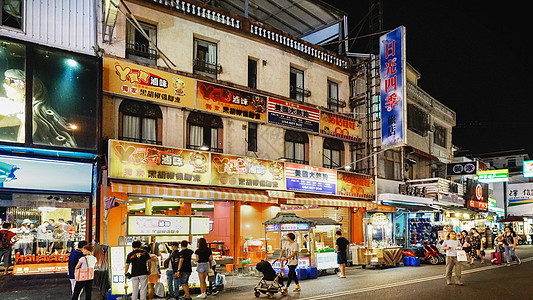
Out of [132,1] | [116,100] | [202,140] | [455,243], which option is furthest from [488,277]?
[132,1]

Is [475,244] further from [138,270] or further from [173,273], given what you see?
[138,270]

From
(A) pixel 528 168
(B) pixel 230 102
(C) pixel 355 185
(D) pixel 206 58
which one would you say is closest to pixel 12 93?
(D) pixel 206 58

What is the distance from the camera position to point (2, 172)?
1496 cm

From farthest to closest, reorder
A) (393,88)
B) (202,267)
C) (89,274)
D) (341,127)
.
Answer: (341,127) < (393,88) < (202,267) < (89,274)

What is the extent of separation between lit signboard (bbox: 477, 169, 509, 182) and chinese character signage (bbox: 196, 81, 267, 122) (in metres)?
24.8

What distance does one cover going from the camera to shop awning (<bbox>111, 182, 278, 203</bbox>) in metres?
16.2

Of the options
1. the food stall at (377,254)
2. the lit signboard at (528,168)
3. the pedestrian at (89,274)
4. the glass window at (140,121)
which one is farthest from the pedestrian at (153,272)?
the lit signboard at (528,168)

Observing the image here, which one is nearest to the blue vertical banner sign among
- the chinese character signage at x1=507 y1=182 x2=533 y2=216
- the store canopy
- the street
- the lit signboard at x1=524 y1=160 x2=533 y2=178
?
the street

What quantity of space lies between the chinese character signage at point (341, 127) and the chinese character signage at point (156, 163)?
7905mm

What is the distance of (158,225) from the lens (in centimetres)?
1315

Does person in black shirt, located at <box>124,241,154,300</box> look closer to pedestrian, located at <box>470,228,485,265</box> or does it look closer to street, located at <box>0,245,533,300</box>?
street, located at <box>0,245,533,300</box>

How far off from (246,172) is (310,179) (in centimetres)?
399

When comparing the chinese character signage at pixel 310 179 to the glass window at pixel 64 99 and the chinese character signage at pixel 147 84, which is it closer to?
the chinese character signage at pixel 147 84

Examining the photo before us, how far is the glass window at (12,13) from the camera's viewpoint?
15516mm
